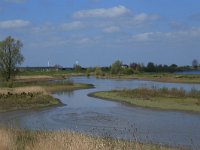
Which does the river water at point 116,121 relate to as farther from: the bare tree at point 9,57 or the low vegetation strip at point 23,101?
the bare tree at point 9,57

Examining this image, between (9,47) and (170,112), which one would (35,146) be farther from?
(9,47)

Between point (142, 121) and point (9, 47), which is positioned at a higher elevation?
point (9, 47)

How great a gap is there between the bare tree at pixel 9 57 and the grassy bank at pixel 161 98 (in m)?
23.8

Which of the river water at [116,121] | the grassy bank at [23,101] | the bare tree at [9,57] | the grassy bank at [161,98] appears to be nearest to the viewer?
the river water at [116,121]

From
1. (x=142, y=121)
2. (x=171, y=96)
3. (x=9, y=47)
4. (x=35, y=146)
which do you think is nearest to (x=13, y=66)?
(x=9, y=47)

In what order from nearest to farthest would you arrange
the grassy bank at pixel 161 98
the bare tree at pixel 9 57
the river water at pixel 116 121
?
1. the river water at pixel 116 121
2. the grassy bank at pixel 161 98
3. the bare tree at pixel 9 57

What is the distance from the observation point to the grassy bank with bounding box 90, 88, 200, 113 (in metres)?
40.8

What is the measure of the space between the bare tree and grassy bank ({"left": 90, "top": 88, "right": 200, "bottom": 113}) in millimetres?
23785

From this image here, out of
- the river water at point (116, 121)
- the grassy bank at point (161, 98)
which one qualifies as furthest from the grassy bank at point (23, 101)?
the grassy bank at point (161, 98)

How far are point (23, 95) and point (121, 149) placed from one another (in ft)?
116

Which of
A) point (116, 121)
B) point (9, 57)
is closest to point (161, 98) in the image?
point (116, 121)

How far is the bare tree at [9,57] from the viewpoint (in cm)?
7444

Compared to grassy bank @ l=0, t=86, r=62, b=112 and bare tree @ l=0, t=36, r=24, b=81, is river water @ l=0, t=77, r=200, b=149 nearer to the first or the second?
grassy bank @ l=0, t=86, r=62, b=112

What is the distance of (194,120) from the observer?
2978 centimetres
